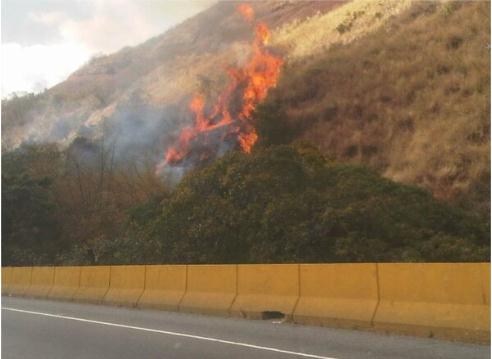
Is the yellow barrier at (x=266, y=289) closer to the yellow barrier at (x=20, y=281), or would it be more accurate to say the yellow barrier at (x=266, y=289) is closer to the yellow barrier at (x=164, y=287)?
the yellow barrier at (x=164, y=287)

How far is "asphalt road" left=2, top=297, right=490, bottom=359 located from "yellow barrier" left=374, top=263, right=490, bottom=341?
0.30 meters

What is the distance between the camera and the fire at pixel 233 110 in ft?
140

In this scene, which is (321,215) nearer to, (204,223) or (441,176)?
(204,223)

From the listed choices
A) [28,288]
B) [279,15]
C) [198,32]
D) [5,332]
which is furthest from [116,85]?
[5,332]

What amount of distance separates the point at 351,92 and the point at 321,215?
18177 mm

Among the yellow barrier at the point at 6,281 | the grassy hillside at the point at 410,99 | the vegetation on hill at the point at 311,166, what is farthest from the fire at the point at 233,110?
the yellow barrier at the point at 6,281

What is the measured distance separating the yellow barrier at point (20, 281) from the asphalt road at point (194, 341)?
8893mm

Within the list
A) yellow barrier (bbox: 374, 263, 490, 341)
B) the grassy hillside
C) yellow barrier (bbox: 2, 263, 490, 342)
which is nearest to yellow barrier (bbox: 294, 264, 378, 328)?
yellow barrier (bbox: 2, 263, 490, 342)

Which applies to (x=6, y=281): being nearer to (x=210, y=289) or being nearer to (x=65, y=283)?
(x=65, y=283)

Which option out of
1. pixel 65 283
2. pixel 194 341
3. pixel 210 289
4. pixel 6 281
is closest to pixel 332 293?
pixel 194 341

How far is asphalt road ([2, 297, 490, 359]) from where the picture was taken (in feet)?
31.2

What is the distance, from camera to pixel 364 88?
3681 centimetres

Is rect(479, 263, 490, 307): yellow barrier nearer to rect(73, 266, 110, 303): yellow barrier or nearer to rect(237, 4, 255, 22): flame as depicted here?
rect(73, 266, 110, 303): yellow barrier

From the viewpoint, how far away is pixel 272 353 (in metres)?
9.57
